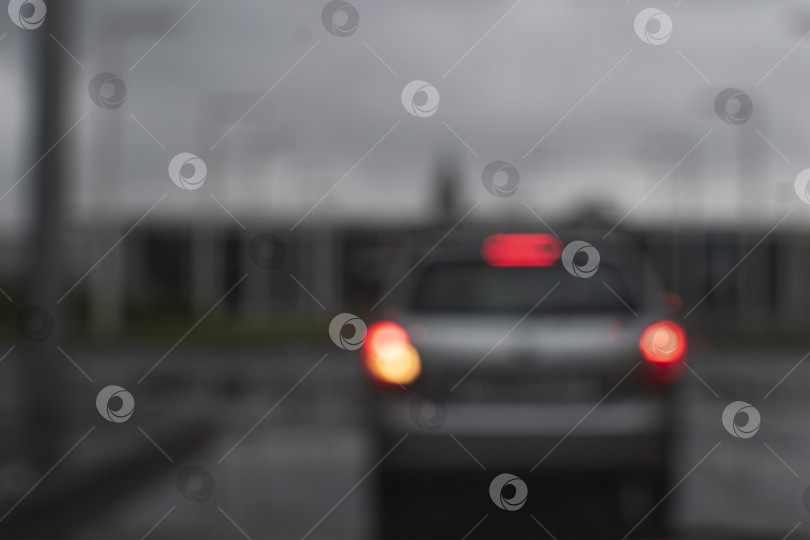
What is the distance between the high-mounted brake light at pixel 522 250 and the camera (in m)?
5.62

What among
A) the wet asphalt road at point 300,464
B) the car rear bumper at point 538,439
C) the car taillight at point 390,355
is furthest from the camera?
the wet asphalt road at point 300,464

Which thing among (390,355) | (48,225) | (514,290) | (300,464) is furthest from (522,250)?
(48,225)

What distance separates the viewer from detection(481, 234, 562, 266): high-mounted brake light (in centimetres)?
562

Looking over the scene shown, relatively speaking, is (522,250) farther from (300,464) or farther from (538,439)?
(300,464)

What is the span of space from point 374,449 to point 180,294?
124 feet

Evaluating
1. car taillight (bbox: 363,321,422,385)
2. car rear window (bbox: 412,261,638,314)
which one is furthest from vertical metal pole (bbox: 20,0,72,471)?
car rear window (bbox: 412,261,638,314)

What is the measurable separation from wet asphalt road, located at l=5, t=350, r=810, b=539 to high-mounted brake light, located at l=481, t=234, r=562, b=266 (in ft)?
3.35

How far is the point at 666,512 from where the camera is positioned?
5.75m

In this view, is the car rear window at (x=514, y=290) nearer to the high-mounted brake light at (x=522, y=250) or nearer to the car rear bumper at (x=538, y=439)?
the high-mounted brake light at (x=522, y=250)

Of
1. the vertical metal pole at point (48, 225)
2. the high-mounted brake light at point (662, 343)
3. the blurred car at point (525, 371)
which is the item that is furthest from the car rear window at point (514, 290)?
the vertical metal pole at point (48, 225)

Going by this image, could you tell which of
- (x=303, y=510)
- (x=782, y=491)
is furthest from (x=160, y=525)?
(x=782, y=491)

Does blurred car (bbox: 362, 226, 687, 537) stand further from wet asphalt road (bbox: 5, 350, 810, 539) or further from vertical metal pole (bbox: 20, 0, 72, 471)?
vertical metal pole (bbox: 20, 0, 72, 471)

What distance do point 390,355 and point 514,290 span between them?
0.74 meters

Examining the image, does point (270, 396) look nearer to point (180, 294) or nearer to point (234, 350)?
point (234, 350)
